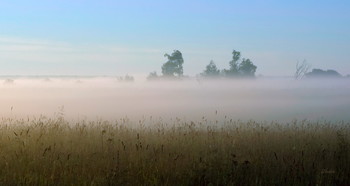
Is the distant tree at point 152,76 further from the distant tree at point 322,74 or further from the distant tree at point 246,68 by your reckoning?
the distant tree at point 322,74

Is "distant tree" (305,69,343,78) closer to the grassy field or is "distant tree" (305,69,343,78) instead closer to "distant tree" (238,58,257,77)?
"distant tree" (238,58,257,77)

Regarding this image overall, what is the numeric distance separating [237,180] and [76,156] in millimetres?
3725

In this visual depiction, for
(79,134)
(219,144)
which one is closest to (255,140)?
(219,144)

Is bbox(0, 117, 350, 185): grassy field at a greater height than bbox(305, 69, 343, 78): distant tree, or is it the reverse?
bbox(305, 69, 343, 78): distant tree

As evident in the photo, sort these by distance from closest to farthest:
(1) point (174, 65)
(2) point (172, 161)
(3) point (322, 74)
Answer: (2) point (172, 161) < (1) point (174, 65) < (3) point (322, 74)

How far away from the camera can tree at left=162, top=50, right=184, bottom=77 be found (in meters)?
69.7

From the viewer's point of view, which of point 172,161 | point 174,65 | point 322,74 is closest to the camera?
point 172,161

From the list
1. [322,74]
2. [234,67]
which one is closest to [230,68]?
[234,67]

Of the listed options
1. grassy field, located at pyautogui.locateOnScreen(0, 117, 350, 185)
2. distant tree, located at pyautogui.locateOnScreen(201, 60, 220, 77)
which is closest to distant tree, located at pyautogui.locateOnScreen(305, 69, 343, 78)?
distant tree, located at pyautogui.locateOnScreen(201, 60, 220, 77)

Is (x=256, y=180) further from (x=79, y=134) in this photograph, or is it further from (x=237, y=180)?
(x=79, y=134)

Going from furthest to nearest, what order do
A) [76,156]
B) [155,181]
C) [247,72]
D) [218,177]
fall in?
[247,72] < [76,156] < [218,177] < [155,181]

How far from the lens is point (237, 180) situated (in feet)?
25.2

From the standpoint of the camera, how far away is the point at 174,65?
2778 inches

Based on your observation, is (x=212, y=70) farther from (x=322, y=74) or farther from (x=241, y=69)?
(x=322, y=74)
